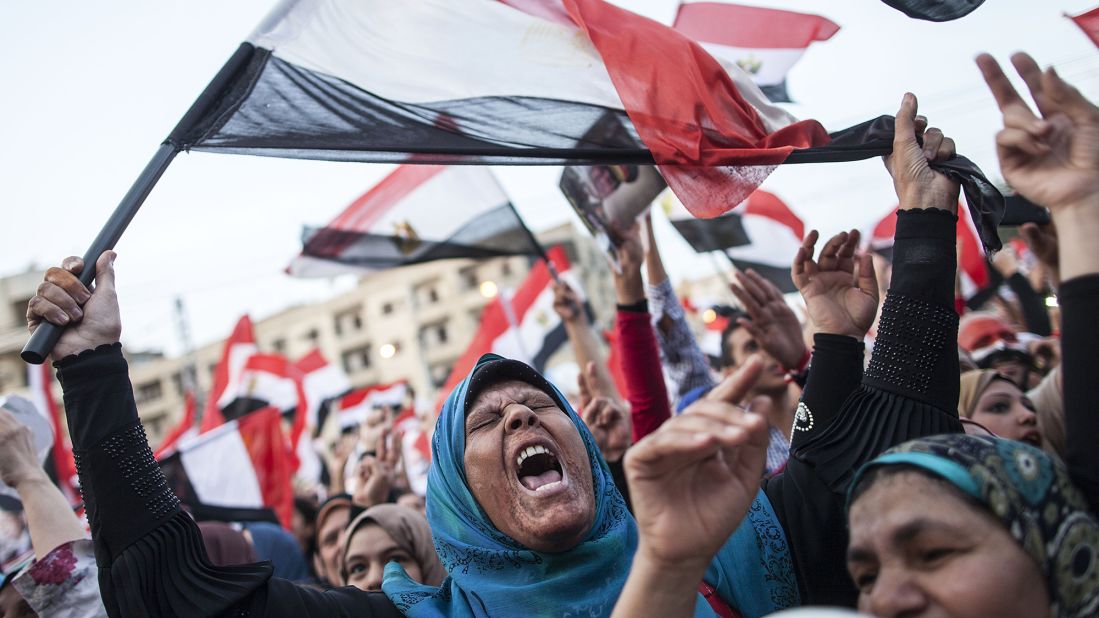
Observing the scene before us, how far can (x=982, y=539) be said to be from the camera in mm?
1452

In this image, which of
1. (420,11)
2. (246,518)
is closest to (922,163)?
(420,11)

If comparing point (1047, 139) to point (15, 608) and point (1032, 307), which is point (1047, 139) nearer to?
point (15, 608)

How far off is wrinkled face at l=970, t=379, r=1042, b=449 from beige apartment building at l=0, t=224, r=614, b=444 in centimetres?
5132

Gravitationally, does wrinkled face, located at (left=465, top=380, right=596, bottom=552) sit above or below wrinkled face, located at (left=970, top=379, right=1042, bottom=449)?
above

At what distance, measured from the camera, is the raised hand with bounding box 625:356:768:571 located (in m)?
1.40

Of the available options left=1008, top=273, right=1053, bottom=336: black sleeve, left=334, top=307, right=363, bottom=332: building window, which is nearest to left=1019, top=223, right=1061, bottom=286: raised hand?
left=1008, top=273, right=1053, bottom=336: black sleeve

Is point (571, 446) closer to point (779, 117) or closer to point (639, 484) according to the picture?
point (639, 484)

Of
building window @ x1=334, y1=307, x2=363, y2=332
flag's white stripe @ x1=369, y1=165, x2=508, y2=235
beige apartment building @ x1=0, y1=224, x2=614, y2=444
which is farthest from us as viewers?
building window @ x1=334, y1=307, x2=363, y2=332

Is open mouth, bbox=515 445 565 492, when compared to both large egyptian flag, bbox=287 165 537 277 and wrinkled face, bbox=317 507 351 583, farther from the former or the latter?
wrinkled face, bbox=317 507 351 583

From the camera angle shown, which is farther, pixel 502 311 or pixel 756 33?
pixel 502 311

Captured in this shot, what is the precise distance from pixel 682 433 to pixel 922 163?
1.18m

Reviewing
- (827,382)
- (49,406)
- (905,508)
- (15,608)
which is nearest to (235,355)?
(49,406)

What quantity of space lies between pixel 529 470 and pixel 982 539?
114 cm

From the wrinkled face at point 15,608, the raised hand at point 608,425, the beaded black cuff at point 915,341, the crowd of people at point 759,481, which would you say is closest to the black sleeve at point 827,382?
the crowd of people at point 759,481
